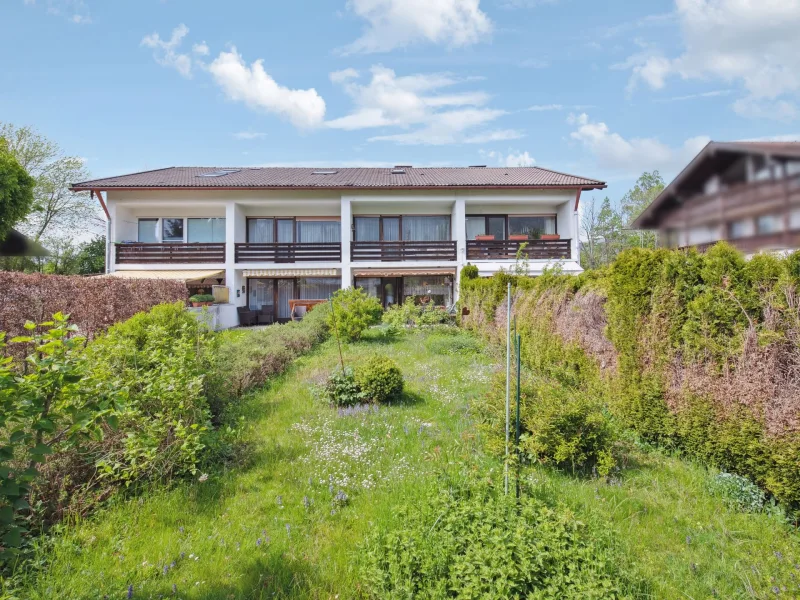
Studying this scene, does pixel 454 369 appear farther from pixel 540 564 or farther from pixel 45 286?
pixel 45 286

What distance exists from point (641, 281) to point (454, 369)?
4.49 metres

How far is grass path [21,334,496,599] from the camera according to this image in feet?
9.52

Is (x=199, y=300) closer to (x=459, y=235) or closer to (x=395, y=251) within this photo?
(x=395, y=251)

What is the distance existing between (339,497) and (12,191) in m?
13.6

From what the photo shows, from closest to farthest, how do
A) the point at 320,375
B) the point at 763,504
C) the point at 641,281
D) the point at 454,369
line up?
1. the point at 763,504
2. the point at 641,281
3. the point at 320,375
4. the point at 454,369

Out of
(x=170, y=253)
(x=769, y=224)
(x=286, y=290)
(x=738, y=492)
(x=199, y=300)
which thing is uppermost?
(x=170, y=253)

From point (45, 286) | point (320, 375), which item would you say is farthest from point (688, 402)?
point (45, 286)

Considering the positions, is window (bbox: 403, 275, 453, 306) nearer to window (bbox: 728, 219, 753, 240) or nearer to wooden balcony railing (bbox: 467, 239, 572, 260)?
wooden balcony railing (bbox: 467, 239, 572, 260)

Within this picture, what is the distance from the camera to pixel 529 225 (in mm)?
22703

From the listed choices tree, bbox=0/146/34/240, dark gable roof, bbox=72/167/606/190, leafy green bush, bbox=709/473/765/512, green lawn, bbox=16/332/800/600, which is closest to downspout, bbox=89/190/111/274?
dark gable roof, bbox=72/167/606/190

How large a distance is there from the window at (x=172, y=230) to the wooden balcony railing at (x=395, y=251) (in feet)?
31.3

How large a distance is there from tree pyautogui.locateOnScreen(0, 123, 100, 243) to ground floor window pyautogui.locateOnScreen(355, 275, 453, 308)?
23.0 metres

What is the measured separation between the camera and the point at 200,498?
3.99 m

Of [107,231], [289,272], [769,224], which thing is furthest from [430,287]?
[769,224]
